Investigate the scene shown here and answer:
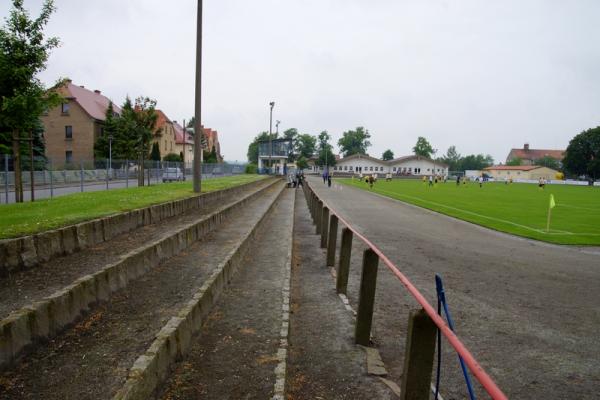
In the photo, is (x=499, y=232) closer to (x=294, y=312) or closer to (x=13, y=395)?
(x=294, y=312)

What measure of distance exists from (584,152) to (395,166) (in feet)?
147

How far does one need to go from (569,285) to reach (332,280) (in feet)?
14.3

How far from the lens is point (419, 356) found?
273cm

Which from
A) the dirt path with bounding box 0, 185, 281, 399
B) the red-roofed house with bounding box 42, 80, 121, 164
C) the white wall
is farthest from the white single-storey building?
the dirt path with bounding box 0, 185, 281, 399

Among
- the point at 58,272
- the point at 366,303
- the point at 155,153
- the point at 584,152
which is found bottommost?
the point at 366,303

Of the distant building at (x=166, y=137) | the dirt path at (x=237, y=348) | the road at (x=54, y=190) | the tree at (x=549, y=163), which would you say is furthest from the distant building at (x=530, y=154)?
the dirt path at (x=237, y=348)

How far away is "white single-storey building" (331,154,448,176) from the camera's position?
389 feet

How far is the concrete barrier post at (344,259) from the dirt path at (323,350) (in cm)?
19

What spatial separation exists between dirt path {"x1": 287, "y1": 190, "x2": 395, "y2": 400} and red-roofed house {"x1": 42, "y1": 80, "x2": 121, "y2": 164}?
5168cm

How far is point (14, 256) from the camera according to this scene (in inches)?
193

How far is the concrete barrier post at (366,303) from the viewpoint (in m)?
4.70

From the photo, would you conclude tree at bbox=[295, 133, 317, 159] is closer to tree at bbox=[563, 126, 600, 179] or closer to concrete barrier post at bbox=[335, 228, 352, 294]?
tree at bbox=[563, 126, 600, 179]

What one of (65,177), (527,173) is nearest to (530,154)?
(527,173)

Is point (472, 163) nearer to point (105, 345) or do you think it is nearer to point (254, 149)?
point (254, 149)
